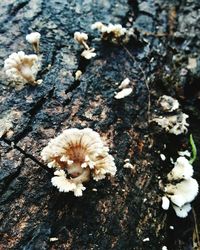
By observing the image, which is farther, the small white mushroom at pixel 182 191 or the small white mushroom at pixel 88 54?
the small white mushroom at pixel 88 54

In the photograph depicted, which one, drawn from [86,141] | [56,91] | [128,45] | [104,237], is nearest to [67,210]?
[104,237]

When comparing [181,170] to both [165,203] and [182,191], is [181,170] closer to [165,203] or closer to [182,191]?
[182,191]

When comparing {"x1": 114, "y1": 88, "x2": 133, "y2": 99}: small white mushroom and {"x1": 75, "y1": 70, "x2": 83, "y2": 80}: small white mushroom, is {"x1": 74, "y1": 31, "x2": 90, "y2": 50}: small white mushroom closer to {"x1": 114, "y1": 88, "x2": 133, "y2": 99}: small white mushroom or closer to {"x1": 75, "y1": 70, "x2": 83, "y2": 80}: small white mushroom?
{"x1": 75, "y1": 70, "x2": 83, "y2": 80}: small white mushroom

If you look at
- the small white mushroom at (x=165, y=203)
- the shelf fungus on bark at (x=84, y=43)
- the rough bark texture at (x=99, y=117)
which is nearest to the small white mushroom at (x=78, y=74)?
the rough bark texture at (x=99, y=117)

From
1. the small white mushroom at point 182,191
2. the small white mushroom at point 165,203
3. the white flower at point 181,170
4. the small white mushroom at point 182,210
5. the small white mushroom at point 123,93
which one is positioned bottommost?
the small white mushroom at point 182,210

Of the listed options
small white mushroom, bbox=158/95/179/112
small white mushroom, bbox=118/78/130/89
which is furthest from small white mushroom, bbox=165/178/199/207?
small white mushroom, bbox=118/78/130/89

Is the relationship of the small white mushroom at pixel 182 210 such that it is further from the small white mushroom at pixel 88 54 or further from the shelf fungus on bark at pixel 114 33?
the shelf fungus on bark at pixel 114 33
